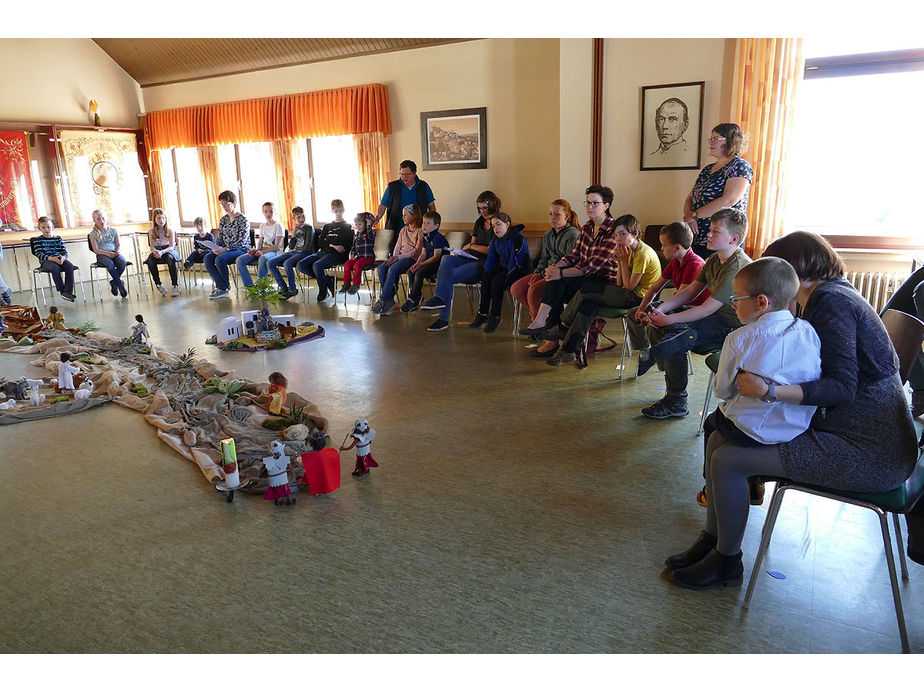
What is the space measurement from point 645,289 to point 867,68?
2934 mm

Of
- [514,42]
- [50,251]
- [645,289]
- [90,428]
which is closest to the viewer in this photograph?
[90,428]

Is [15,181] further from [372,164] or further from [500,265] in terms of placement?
[500,265]

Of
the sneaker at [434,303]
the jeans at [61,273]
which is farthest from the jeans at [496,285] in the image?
the jeans at [61,273]

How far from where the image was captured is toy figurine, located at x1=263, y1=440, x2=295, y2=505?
9.50ft

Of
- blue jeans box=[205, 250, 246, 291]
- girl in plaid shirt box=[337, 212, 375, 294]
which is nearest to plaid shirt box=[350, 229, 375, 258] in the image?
girl in plaid shirt box=[337, 212, 375, 294]

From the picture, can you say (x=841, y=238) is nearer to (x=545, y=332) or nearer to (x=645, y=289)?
(x=645, y=289)

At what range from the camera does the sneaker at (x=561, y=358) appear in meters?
5.03

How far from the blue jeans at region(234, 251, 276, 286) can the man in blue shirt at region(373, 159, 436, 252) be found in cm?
159

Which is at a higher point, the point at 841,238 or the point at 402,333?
the point at 841,238

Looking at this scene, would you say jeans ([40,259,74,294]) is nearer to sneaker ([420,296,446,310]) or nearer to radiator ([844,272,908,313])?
sneaker ([420,296,446,310])

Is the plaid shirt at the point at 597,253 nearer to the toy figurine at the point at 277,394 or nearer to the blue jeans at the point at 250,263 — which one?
the toy figurine at the point at 277,394

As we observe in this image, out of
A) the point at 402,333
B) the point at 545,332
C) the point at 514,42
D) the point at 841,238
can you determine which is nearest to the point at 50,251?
the point at 402,333

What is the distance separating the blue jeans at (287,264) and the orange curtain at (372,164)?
1.29 meters

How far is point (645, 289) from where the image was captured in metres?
4.64
